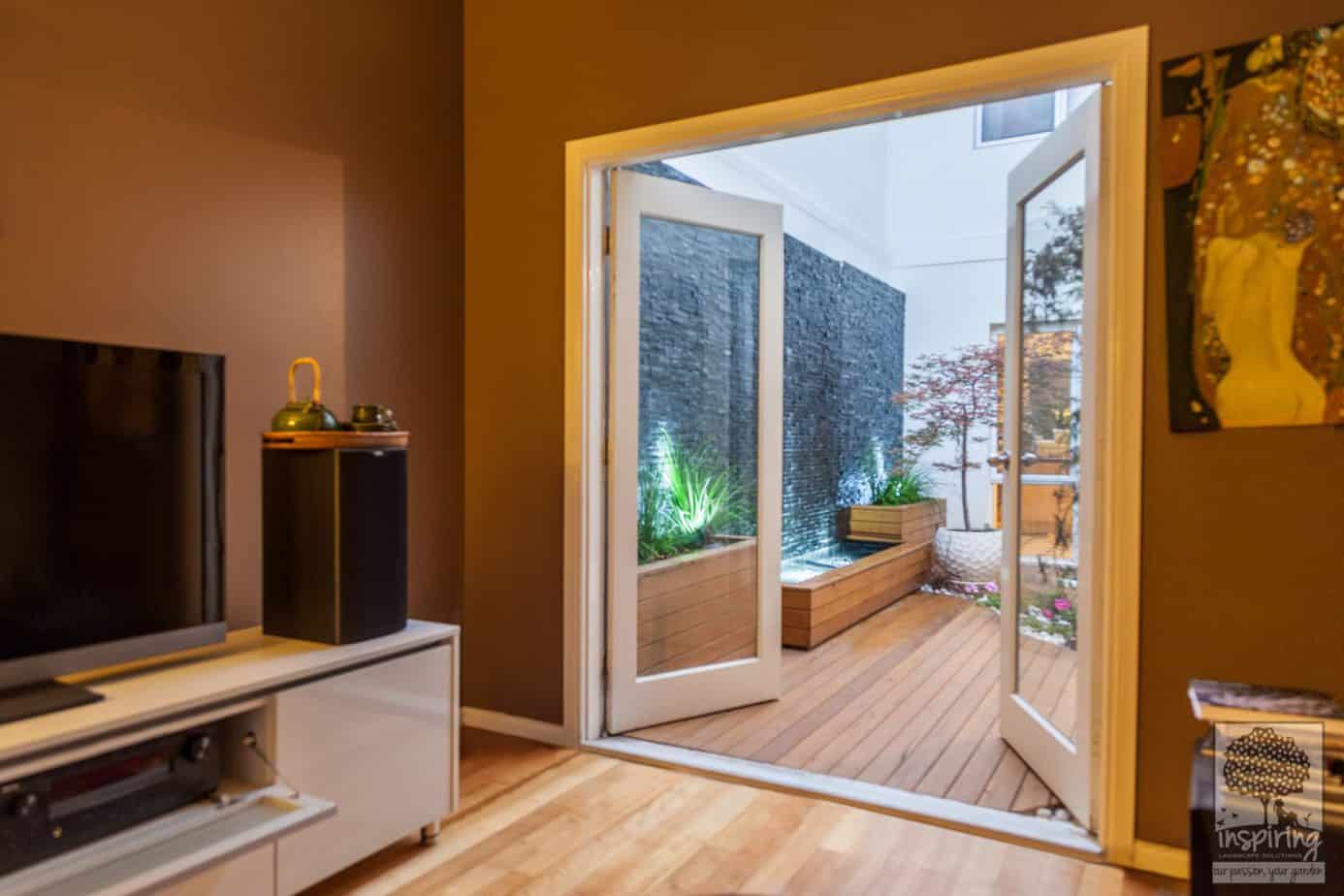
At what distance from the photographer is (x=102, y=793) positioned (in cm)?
151

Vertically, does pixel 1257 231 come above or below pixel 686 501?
above

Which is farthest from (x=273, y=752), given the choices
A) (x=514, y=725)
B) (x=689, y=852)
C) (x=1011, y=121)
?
(x=1011, y=121)

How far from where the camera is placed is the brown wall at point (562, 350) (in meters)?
1.92

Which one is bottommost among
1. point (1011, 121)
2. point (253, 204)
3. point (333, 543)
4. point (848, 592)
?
point (848, 592)

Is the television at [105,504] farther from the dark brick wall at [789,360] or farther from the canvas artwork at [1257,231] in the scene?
the canvas artwork at [1257,231]

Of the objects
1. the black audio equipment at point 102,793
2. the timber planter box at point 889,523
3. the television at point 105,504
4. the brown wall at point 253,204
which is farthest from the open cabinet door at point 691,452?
the timber planter box at point 889,523

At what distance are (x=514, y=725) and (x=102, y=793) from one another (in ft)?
5.20

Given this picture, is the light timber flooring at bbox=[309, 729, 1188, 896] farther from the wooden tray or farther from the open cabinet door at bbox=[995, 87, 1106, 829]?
the wooden tray

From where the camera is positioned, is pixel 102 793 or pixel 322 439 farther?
pixel 322 439

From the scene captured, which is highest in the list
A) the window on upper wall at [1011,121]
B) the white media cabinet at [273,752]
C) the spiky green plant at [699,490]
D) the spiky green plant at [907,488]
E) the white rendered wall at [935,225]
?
the window on upper wall at [1011,121]

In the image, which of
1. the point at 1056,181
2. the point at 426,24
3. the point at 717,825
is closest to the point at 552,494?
the point at 717,825

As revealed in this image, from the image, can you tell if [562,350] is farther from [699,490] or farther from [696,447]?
[699,490]

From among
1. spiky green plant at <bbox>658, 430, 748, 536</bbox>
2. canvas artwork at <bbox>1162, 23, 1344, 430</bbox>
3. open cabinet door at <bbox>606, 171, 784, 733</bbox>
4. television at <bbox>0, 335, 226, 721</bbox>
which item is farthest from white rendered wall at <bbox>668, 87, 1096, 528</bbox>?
television at <bbox>0, 335, 226, 721</bbox>

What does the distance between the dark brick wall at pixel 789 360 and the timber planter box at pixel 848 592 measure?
0.52 meters
